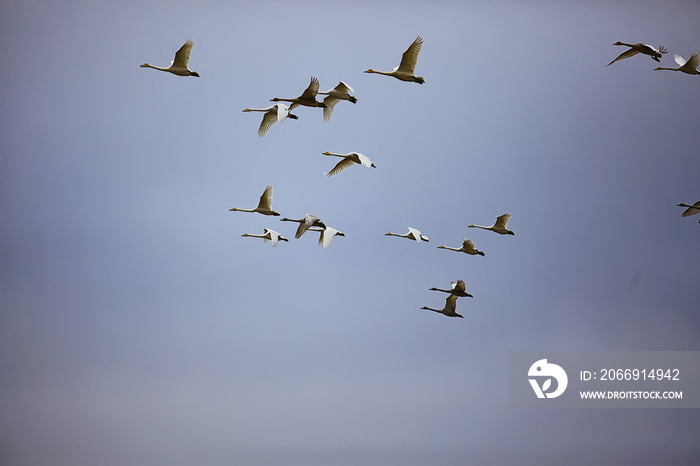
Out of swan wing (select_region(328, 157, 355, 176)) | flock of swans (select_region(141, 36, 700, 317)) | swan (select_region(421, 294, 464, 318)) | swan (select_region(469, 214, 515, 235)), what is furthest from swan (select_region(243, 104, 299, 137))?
swan (select_region(421, 294, 464, 318))

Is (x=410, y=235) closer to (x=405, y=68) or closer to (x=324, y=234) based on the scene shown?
(x=324, y=234)

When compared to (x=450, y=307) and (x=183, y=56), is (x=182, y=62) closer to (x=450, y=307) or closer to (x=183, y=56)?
(x=183, y=56)

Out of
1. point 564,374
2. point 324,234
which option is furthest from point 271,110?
point 564,374

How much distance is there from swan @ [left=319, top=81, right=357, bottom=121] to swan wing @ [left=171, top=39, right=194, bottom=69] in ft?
13.0

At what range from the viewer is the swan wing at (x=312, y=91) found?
85.0 ft

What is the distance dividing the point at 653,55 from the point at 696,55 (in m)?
2.37

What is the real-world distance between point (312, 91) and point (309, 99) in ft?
1.60

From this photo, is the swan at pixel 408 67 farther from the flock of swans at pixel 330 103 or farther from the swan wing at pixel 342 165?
the swan wing at pixel 342 165

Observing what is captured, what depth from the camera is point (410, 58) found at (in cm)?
2684

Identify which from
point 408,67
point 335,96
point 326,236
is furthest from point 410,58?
point 326,236

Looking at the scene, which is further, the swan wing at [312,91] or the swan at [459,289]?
the swan at [459,289]

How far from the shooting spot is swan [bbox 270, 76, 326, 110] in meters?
26.1

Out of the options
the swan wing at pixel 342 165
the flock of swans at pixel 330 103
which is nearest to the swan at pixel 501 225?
the flock of swans at pixel 330 103

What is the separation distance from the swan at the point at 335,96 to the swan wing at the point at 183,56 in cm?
396
